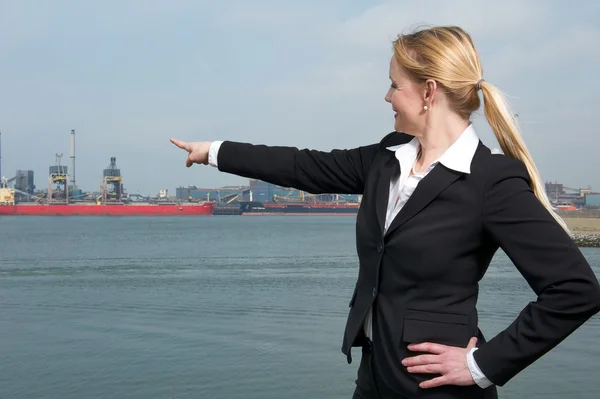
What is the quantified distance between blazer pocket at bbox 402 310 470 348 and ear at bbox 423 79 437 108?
395mm

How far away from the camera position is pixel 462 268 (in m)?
1.30

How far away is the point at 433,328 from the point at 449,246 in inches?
6.1

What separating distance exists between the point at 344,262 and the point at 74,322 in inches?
564

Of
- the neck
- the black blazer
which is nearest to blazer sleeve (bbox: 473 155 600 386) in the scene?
the black blazer

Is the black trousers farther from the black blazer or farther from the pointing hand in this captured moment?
the pointing hand

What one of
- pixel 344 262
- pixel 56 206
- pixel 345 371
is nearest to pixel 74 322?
pixel 345 371

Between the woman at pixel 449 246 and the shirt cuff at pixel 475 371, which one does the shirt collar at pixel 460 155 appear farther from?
the shirt cuff at pixel 475 371

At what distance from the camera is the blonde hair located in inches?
51.1

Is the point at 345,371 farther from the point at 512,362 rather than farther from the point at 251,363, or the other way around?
the point at 512,362

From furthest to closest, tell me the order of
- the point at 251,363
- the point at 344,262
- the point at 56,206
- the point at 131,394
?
the point at 56,206 < the point at 344,262 < the point at 251,363 < the point at 131,394

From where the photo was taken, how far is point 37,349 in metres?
8.98

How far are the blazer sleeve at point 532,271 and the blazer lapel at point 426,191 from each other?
0.26 feet

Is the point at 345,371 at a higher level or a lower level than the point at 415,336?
lower

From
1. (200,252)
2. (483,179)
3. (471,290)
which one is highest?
(483,179)
